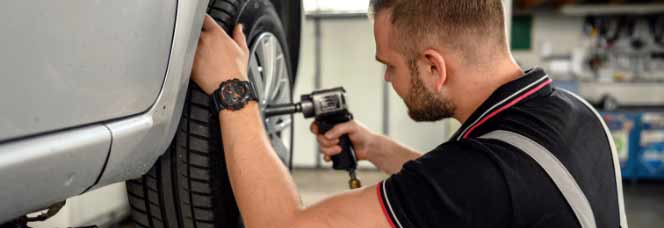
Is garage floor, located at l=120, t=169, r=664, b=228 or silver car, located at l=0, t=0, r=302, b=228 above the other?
silver car, located at l=0, t=0, r=302, b=228

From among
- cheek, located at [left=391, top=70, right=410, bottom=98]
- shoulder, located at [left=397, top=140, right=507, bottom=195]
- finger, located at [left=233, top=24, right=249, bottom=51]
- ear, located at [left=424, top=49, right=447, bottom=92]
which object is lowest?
shoulder, located at [left=397, top=140, right=507, bottom=195]

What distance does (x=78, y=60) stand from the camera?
625 millimetres

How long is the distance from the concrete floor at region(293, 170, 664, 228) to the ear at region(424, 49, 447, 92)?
3008 millimetres

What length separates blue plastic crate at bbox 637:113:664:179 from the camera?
5.20 m

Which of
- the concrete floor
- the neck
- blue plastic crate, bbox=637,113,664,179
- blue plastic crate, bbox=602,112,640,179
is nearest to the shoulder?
the neck

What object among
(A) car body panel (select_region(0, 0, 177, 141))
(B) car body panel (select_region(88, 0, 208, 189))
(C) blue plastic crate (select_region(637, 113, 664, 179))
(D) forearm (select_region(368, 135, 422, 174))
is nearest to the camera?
(A) car body panel (select_region(0, 0, 177, 141))

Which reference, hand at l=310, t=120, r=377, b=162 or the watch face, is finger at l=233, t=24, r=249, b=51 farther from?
hand at l=310, t=120, r=377, b=162

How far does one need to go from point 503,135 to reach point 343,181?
14.6 feet

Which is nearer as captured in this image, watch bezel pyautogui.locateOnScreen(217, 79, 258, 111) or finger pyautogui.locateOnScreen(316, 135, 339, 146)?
watch bezel pyautogui.locateOnScreen(217, 79, 258, 111)

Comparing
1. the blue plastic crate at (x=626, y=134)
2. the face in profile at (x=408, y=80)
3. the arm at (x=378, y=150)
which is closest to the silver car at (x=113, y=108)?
the face in profile at (x=408, y=80)

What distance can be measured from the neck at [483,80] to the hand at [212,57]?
0.42 metres

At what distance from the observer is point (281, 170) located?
40.6 inches

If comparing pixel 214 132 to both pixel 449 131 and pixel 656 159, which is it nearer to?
pixel 449 131

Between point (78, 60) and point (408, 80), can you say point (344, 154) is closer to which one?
point (408, 80)
